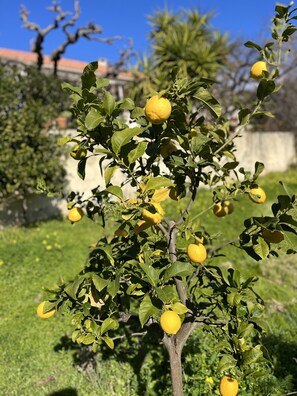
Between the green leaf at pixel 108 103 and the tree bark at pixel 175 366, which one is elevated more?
the green leaf at pixel 108 103

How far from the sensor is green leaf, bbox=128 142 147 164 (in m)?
1.30

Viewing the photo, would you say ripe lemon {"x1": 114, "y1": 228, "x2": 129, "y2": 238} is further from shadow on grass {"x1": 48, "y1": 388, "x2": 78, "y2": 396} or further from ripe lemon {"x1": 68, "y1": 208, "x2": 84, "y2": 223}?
shadow on grass {"x1": 48, "y1": 388, "x2": 78, "y2": 396}

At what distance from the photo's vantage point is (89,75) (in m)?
1.28

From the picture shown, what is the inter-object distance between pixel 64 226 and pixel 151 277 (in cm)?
537

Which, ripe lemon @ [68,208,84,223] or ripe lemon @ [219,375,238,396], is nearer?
ripe lemon @ [219,375,238,396]

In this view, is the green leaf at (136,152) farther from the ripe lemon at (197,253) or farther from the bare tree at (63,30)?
the bare tree at (63,30)

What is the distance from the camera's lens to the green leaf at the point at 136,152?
130 cm

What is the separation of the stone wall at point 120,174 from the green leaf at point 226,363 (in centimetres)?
486

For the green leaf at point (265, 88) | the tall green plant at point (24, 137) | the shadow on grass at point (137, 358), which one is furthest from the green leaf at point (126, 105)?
the tall green plant at point (24, 137)

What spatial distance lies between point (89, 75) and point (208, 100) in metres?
0.41

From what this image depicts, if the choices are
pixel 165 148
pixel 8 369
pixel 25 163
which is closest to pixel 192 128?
pixel 165 148

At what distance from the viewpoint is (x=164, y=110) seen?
1.26 metres

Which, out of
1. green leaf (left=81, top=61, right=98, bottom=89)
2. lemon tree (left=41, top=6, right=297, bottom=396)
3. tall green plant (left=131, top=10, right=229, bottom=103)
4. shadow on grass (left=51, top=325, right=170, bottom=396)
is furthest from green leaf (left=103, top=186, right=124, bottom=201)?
tall green plant (left=131, top=10, right=229, bottom=103)

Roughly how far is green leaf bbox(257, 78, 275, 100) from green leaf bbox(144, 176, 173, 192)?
1.64 ft
